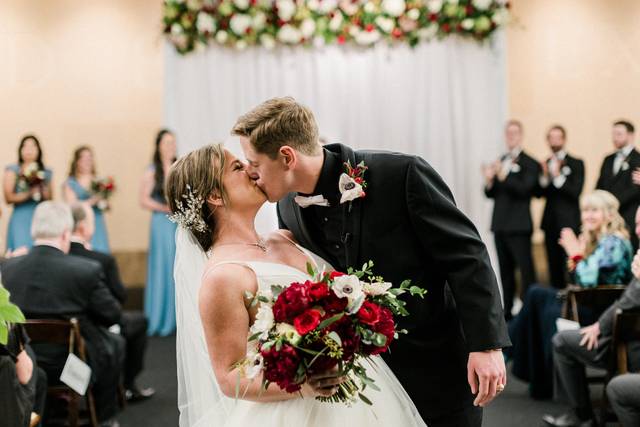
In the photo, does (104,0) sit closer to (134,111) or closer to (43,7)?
(43,7)

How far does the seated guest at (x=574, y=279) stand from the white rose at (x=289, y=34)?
3.94 m

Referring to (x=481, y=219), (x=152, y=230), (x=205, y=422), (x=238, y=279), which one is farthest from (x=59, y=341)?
(x=481, y=219)

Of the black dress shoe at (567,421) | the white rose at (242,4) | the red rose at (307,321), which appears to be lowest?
the black dress shoe at (567,421)

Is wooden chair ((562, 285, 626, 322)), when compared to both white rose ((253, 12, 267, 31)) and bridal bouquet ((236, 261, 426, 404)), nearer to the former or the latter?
bridal bouquet ((236, 261, 426, 404))

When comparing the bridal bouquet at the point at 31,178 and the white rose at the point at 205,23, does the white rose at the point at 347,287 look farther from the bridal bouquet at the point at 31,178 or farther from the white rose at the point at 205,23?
the white rose at the point at 205,23

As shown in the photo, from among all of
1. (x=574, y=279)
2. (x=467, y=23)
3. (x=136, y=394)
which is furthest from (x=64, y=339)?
(x=467, y=23)

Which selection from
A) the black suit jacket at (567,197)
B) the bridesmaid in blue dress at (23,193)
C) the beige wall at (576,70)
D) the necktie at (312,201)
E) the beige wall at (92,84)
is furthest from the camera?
the beige wall at (92,84)

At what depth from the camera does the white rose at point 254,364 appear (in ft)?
6.45

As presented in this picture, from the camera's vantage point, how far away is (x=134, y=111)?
9.30 metres

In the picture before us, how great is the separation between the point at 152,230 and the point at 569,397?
462 centimetres

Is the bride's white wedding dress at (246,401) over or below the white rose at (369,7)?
below

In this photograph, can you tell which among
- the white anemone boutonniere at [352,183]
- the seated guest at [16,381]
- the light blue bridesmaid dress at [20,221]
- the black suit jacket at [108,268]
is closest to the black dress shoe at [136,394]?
the black suit jacket at [108,268]

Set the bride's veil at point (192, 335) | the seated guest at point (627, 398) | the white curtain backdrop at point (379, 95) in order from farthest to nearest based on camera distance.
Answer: the white curtain backdrop at point (379, 95)
the seated guest at point (627, 398)
the bride's veil at point (192, 335)

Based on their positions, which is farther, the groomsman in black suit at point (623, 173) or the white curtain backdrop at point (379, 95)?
the white curtain backdrop at point (379, 95)
